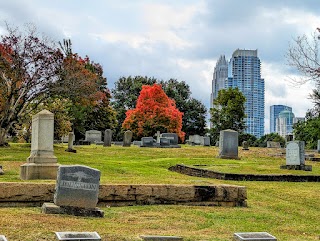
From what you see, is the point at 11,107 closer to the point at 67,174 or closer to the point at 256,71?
the point at 67,174

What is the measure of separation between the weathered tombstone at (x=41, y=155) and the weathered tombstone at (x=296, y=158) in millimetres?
10912

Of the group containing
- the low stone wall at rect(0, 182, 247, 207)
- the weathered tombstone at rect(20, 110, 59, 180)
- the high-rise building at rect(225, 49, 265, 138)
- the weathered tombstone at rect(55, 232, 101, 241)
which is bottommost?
the weathered tombstone at rect(55, 232, 101, 241)

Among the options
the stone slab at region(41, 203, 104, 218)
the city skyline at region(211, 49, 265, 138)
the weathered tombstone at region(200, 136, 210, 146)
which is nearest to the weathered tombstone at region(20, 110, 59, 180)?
the stone slab at region(41, 203, 104, 218)

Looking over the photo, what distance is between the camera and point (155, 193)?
10883 mm

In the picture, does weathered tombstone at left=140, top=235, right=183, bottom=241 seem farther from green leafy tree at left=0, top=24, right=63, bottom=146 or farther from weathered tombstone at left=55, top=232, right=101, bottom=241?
green leafy tree at left=0, top=24, right=63, bottom=146

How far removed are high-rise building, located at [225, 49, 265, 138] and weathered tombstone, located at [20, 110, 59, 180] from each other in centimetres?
12829

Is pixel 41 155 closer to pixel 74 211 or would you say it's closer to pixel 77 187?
→ pixel 77 187

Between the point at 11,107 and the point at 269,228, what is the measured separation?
23.1m

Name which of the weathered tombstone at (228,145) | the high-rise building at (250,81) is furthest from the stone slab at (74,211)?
the high-rise building at (250,81)

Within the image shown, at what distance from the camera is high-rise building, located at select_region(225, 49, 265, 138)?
147m

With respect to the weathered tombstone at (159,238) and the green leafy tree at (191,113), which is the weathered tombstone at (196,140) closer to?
the green leafy tree at (191,113)

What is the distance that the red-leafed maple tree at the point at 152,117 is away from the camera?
5647 centimetres

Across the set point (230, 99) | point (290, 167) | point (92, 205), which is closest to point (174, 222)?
point (92, 205)

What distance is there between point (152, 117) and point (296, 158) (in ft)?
116
